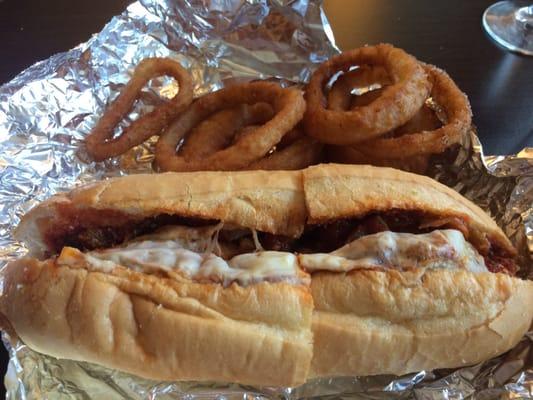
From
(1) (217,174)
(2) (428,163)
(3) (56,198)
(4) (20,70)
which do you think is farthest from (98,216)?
(4) (20,70)

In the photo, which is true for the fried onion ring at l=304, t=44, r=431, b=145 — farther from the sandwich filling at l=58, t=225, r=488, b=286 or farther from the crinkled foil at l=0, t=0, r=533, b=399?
the sandwich filling at l=58, t=225, r=488, b=286

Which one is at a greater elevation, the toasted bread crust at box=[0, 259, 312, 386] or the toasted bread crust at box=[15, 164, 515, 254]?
the toasted bread crust at box=[15, 164, 515, 254]

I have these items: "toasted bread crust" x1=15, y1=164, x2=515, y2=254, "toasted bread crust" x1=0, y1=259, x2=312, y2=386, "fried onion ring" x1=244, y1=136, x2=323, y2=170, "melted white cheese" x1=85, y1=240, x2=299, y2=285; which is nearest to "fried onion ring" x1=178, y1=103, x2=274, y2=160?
"fried onion ring" x1=244, y1=136, x2=323, y2=170

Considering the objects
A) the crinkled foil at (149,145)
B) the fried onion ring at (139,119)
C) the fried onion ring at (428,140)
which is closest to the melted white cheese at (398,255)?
the crinkled foil at (149,145)

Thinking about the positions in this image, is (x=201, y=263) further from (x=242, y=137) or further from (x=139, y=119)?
(x=139, y=119)

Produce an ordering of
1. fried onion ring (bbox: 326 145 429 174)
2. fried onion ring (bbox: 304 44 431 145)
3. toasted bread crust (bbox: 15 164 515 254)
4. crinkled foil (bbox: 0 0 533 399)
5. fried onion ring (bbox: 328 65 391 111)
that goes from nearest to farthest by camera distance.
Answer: toasted bread crust (bbox: 15 164 515 254), crinkled foil (bbox: 0 0 533 399), fried onion ring (bbox: 304 44 431 145), fried onion ring (bbox: 326 145 429 174), fried onion ring (bbox: 328 65 391 111)

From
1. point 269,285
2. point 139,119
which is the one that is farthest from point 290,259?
point 139,119

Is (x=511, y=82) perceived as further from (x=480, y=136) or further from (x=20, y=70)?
(x=20, y=70)
